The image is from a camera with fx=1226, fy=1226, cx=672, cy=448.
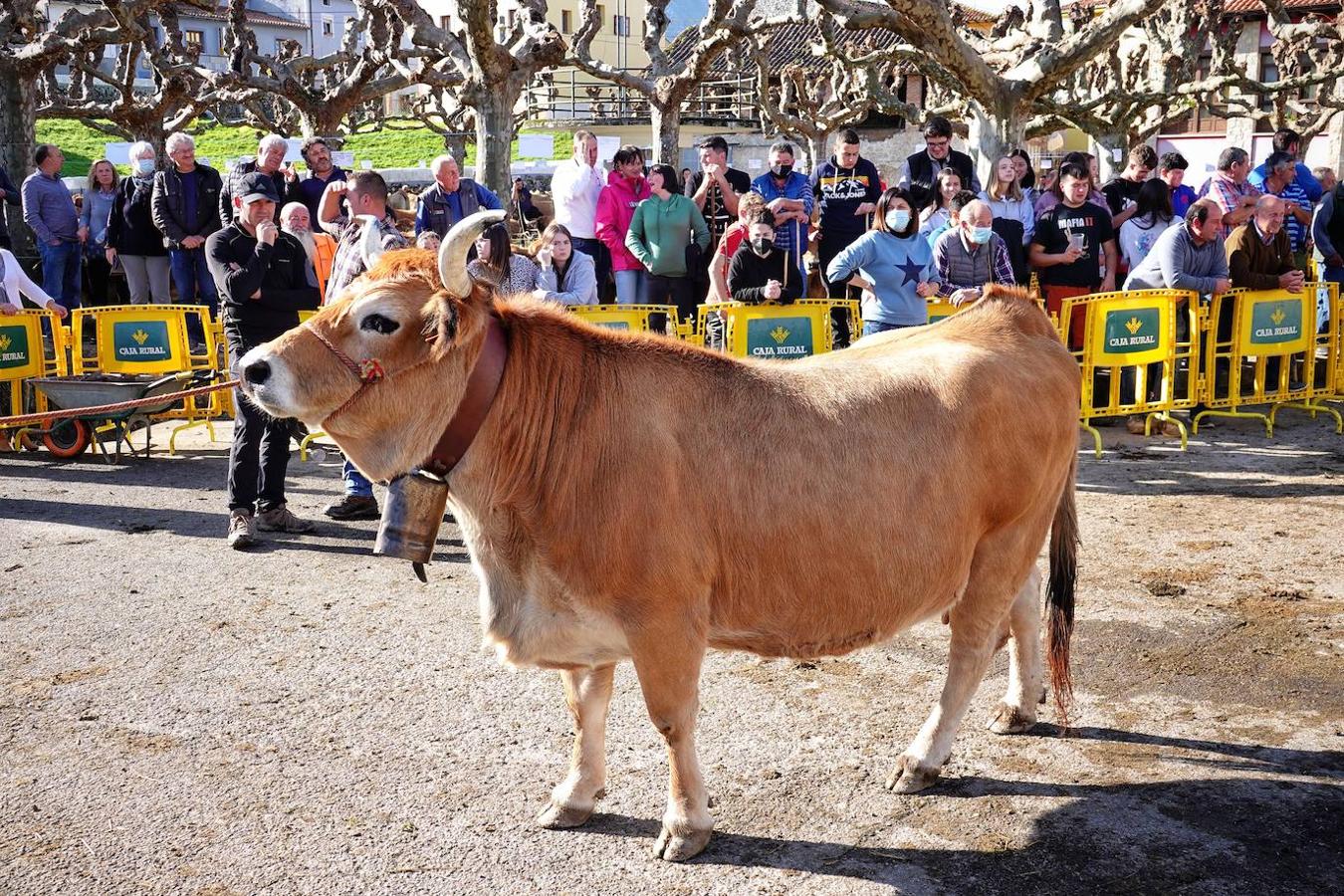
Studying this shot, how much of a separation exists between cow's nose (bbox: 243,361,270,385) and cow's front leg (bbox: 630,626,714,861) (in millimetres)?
1332

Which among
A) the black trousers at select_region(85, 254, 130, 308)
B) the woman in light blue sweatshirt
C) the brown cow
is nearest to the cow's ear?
the brown cow

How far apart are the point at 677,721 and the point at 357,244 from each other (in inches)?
159

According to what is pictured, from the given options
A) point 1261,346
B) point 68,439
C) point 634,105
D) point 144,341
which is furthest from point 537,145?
point 634,105

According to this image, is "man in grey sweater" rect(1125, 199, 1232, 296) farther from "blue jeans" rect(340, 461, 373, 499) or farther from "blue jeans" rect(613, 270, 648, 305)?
"blue jeans" rect(340, 461, 373, 499)

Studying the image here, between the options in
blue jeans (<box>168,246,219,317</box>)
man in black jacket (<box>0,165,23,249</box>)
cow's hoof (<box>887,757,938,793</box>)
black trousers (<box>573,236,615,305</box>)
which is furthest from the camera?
man in black jacket (<box>0,165,23,249</box>)

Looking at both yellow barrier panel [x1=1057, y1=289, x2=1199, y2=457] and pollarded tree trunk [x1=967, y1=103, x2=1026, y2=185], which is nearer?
yellow barrier panel [x1=1057, y1=289, x2=1199, y2=457]

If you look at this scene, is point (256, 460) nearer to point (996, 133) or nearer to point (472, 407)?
point (472, 407)

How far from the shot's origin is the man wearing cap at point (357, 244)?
22.7 ft

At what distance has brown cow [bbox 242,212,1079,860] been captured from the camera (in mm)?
3662

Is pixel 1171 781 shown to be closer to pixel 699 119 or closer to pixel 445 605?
pixel 445 605

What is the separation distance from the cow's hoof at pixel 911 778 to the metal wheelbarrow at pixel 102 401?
6516 millimetres

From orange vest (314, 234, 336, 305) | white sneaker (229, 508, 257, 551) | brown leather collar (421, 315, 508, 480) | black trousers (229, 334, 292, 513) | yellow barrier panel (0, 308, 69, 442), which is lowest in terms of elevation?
white sneaker (229, 508, 257, 551)

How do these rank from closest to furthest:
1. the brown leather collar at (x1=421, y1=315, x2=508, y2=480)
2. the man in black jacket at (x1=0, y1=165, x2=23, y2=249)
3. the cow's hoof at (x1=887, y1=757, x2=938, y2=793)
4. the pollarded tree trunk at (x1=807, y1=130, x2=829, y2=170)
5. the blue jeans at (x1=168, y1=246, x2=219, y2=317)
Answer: the brown leather collar at (x1=421, y1=315, x2=508, y2=480) < the cow's hoof at (x1=887, y1=757, x2=938, y2=793) < the blue jeans at (x1=168, y1=246, x2=219, y2=317) < the man in black jacket at (x1=0, y1=165, x2=23, y2=249) < the pollarded tree trunk at (x1=807, y1=130, x2=829, y2=170)

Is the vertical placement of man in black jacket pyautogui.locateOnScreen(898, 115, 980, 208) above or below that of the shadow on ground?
above
